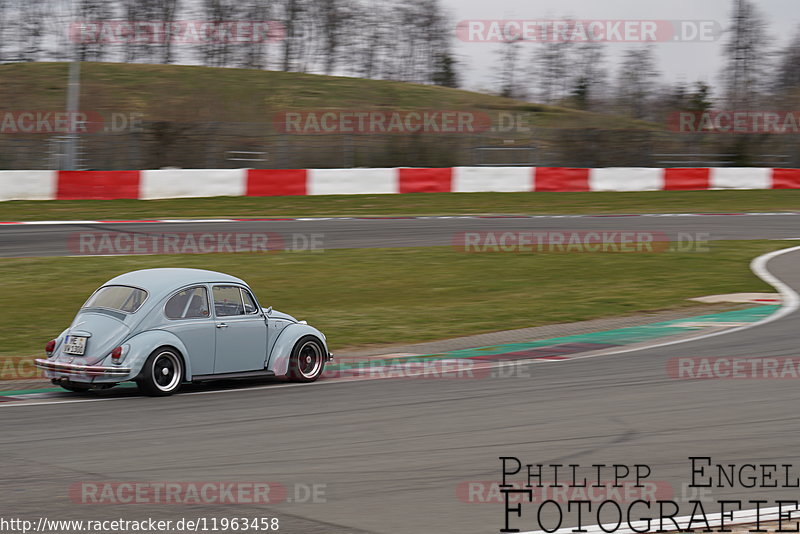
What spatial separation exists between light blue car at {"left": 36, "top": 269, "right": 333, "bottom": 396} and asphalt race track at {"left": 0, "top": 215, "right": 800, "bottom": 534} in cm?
25

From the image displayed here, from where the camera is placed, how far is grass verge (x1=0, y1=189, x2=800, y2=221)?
24.5 m

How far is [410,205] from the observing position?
89.5 feet

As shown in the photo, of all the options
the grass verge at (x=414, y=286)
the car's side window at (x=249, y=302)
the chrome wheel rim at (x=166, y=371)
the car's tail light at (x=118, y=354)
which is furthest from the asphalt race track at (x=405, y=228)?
the car's tail light at (x=118, y=354)

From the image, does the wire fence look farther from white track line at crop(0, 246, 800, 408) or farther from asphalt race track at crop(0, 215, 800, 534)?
asphalt race track at crop(0, 215, 800, 534)

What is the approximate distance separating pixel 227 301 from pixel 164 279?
63 centimetres

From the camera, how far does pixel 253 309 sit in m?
9.71

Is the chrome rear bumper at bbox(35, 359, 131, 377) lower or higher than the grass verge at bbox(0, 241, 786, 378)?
lower

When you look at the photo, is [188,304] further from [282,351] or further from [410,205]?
[410,205]

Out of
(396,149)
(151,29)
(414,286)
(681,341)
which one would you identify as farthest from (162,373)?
(151,29)

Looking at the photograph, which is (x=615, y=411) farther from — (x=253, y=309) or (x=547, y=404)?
(x=253, y=309)

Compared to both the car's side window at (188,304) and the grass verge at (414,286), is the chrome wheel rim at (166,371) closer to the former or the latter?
the car's side window at (188,304)

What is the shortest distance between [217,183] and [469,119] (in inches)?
1007

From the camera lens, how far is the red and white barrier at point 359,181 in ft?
87.4

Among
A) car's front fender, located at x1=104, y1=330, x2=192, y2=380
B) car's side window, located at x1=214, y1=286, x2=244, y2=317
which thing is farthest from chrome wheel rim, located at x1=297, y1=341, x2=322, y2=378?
car's front fender, located at x1=104, y1=330, x2=192, y2=380
